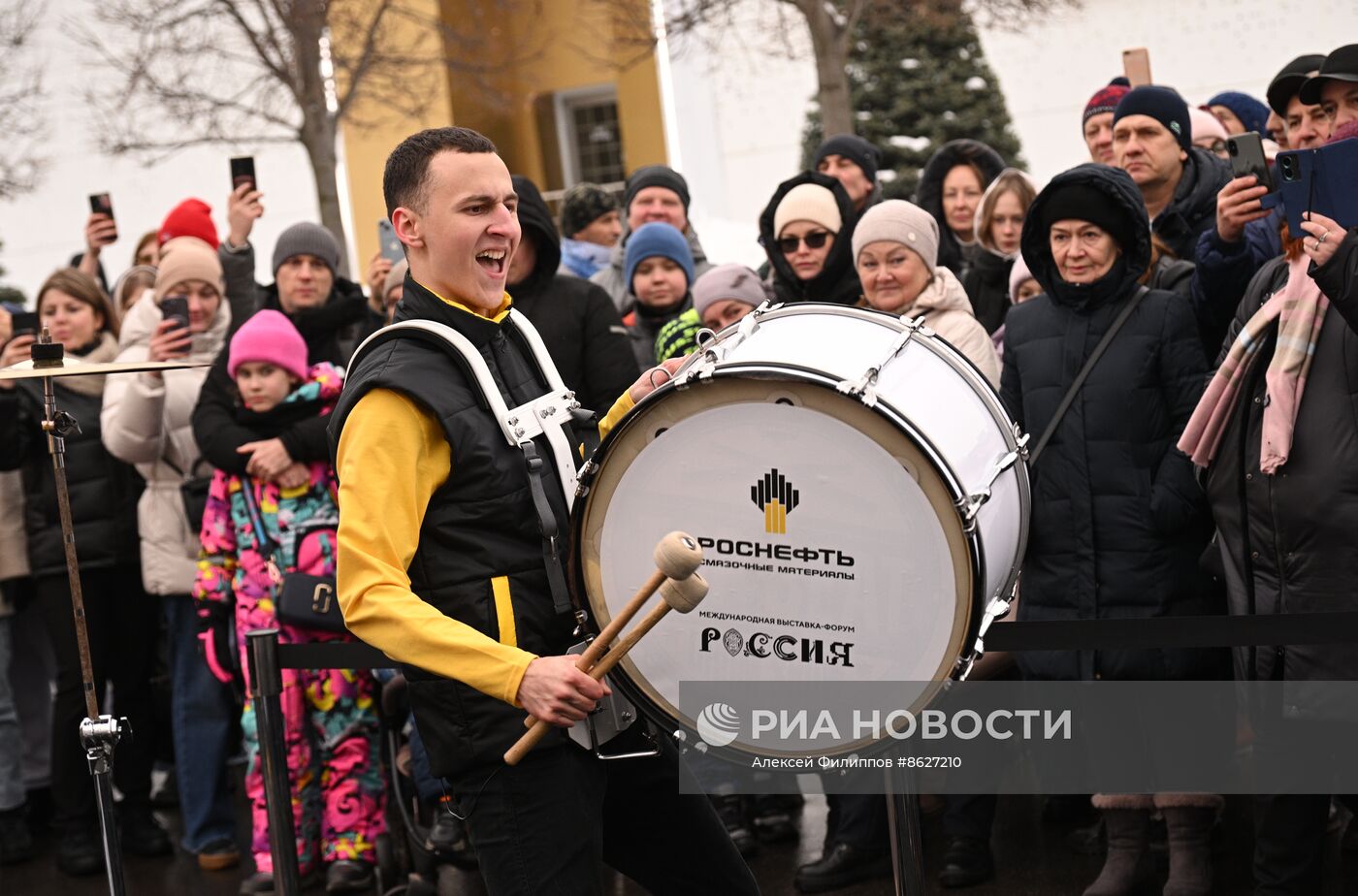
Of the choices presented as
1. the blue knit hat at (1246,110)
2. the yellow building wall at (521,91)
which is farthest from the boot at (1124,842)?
the yellow building wall at (521,91)

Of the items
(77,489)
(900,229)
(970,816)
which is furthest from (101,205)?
(970,816)

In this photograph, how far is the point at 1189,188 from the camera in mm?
5793

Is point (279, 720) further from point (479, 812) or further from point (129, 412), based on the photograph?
point (129, 412)

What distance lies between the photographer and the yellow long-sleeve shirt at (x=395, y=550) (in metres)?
3.10

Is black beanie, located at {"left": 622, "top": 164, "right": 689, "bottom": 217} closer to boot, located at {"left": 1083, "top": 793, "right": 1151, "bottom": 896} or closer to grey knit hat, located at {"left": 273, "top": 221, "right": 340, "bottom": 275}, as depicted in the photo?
grey knit hat, located at {"left": 273, "top": 221, "right": 340, "bottom": 275}

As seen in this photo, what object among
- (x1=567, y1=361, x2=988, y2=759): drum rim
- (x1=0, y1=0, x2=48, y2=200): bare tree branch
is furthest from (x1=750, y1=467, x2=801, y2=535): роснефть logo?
(x1=0, y1=0, x2=48, y2=200): bare tree branch

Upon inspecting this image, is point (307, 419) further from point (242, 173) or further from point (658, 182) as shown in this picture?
point (658, 182)

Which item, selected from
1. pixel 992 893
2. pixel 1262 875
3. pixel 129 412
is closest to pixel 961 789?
pixel 992 893

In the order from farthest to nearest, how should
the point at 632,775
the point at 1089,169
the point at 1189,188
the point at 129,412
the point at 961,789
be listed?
1. the point at 129,412
2. the point at 1189,188
3. the point at 961,789
4. the point at 1089,169
5. the point at 632,775

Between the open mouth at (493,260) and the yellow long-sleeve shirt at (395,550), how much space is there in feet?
1.19

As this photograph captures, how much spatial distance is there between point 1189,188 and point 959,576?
3162mm

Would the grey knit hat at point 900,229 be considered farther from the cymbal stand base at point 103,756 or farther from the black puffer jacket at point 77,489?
the black puffer jacket at point 77,489

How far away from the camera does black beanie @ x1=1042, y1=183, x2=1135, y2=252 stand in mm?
5023

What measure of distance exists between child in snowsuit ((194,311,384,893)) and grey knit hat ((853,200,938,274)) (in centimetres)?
214
